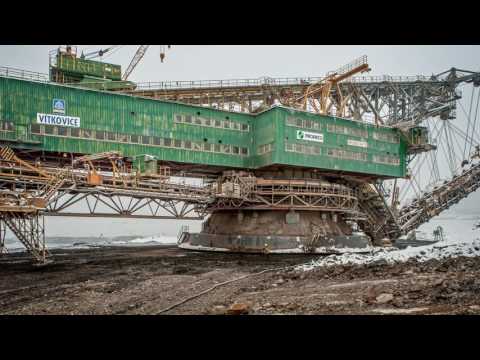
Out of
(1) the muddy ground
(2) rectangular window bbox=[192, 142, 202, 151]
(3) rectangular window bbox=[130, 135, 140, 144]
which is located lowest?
(1) the muddy ground

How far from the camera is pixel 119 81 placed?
148 ft

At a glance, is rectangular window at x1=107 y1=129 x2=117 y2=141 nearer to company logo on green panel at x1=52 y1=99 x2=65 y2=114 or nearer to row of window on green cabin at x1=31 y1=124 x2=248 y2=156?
row of window on green cabin at x1=31 y1=124 x2=248 y2=156

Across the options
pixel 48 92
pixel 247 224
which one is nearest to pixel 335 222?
pixel 247 224

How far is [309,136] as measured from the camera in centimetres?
3934

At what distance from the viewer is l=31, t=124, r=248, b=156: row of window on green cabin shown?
31422 mm

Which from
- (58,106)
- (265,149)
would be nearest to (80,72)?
(58,106)

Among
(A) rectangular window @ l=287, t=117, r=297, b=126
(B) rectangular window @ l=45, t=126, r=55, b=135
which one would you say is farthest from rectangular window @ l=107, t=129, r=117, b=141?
(A) rectangular window @ l=287, t=117, r=297, b=126

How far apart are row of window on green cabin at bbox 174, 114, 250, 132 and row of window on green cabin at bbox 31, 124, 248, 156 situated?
2.06 metres

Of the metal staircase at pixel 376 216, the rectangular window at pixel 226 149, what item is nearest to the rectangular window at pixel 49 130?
the rectangular window at pixel 226 149

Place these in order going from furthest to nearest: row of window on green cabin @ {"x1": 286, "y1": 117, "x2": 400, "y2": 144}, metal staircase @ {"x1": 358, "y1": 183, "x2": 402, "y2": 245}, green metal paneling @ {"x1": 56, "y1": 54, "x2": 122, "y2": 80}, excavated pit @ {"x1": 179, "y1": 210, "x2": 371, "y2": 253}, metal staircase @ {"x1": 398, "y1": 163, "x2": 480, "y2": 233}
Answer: metal staircase @ {"x1": 358, "y1": 183, "x2": 402, "y2": 245}
green metal paneling @ {"x1": 56, "y1": 54, "x2": 122, "y2": 80}
metal staircase @ {"x1": 398, "y1": 163, "x2": 480, "y2": 233}
row of window on green cabin @ {"x1": 286, "y1": 117, "x2": 400, "y2": 144}
excavated pit @ {"x1": 179, "y1": 210, "x2": 371, "y2": 253}

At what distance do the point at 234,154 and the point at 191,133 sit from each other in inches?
212

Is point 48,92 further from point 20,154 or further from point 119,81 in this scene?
point 119,81

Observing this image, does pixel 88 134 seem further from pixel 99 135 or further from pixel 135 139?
pixel 135 139
